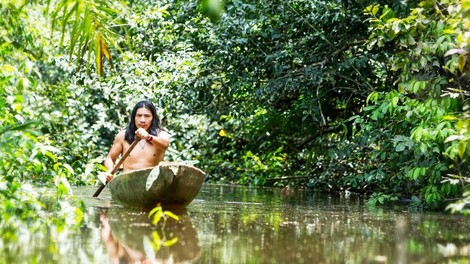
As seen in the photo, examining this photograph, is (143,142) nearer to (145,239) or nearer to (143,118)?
(143,118)

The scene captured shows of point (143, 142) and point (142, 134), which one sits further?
point (143, 142)

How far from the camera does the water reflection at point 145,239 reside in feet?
15.4

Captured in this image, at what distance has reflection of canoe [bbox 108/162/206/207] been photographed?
7.83m

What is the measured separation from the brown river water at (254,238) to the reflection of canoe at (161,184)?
18 cm

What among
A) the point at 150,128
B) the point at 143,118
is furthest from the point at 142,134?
the point at 150,128

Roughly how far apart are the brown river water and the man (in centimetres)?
73

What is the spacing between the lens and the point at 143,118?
9.42 m

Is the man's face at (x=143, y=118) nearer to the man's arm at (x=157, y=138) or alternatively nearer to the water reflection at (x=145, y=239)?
the man's arm at (x=157, y=138)

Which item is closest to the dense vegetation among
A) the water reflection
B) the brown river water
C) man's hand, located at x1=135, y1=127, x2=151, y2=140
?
the water reflection

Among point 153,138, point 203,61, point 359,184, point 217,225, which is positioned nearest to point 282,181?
Answer: point 359,184

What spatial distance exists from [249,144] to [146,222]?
909 cm

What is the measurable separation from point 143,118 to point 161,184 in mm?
1715

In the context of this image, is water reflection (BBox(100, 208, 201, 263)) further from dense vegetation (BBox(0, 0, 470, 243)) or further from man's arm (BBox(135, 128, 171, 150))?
man's arm (BBox(135, 128, 171, 150))

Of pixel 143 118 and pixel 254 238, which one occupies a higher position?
pixel 143 118
